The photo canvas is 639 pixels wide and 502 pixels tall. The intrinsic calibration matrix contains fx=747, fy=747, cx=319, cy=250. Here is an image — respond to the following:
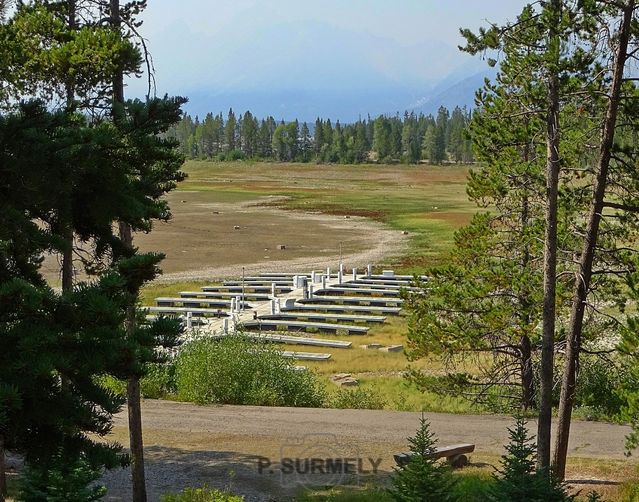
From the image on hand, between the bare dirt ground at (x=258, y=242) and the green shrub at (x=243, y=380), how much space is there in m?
22.0

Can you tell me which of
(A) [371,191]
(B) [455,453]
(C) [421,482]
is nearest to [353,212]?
(A) [371,191]

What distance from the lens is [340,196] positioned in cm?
9456

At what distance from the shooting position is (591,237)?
1154 cm

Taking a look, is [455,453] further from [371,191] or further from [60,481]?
[371,191]

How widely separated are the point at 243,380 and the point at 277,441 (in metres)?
4.39

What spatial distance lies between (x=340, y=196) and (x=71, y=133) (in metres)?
87.4

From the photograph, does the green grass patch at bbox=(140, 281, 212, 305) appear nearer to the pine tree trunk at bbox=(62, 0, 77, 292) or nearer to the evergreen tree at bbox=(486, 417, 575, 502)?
the pine tree trunk at bbox=(62, 0, 77, 292)

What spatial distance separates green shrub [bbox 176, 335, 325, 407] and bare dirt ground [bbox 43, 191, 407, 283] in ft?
72.3

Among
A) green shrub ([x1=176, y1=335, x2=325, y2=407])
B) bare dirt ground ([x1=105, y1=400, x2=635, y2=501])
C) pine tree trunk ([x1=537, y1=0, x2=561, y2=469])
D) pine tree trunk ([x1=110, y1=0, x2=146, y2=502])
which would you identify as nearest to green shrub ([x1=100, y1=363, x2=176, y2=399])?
green shrub ([x1=176, y1=335, x2=325, y2=407])

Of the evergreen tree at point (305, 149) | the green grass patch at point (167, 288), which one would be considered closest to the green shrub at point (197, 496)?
the green grass patch at point (167, 288)

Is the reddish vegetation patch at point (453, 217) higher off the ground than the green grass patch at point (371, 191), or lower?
lower

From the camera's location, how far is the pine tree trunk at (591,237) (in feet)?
35.3

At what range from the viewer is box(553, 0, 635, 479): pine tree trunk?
1077cm

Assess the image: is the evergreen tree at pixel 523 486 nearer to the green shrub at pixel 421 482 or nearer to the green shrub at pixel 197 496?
the green shrub at pixel 421 482
